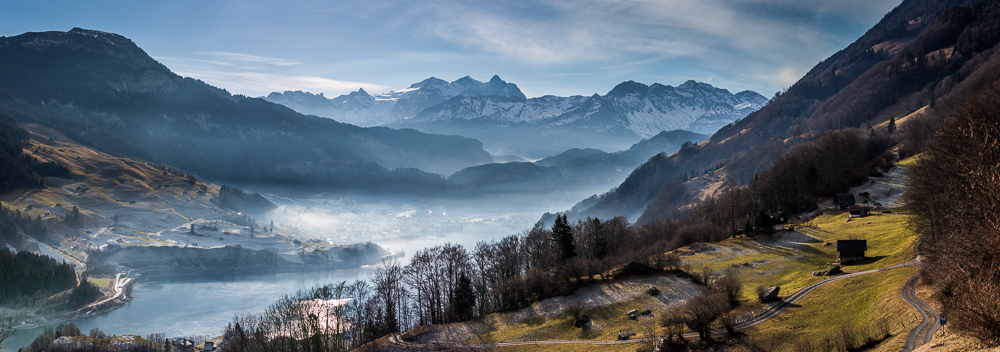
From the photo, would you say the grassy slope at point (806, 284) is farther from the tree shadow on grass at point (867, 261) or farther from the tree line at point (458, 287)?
the tree line at point (458, 287)

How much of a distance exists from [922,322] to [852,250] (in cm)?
3102

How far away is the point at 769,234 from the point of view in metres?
87.8

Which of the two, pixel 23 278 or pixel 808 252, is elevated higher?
pixel 808 252

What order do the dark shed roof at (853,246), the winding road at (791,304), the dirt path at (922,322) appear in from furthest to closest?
the dark shed roof at (853,246) → the winding road at (791,304) → the dirt path at (922,322)

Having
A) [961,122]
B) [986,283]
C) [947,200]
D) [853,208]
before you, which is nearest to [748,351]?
[986,283]

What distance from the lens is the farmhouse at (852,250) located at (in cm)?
5670

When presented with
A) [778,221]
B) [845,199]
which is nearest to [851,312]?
[778,221]

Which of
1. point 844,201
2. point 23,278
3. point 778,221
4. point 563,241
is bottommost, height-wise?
point 23,278

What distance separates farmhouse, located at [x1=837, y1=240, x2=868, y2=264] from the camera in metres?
56.7

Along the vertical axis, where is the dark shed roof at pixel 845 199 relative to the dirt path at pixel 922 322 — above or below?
above

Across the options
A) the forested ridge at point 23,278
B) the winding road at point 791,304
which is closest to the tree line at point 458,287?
the winding road at point 791,304

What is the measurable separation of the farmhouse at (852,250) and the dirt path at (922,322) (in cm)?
2293

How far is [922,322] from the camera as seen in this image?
30266mm

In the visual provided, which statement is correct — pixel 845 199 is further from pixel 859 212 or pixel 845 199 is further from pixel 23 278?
pixel 23 278
